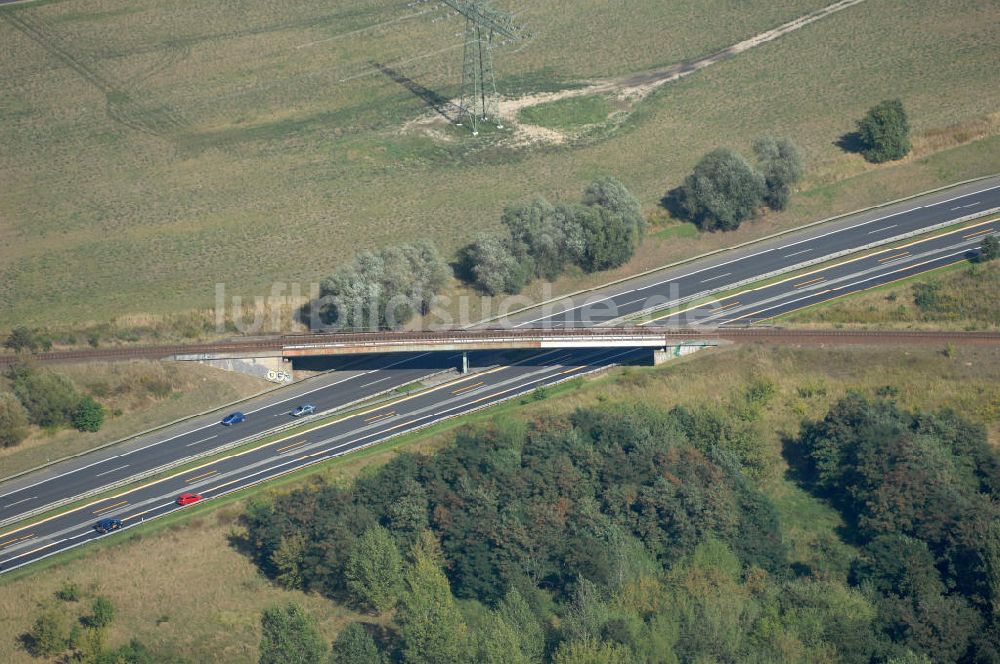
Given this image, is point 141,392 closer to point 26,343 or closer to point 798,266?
point 26,343

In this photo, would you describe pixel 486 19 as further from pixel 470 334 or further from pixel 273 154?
pixel 470 334

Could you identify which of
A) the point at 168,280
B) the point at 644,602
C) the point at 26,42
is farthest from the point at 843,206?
the point at 26,42

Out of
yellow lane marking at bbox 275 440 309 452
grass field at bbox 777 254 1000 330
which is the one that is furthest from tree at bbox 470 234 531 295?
yellow lane marking at bbox 275 440 309 452

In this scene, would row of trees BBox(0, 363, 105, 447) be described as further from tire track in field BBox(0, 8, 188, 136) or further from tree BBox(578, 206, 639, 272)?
tire track in field BBox(0, 8, 188, 136)

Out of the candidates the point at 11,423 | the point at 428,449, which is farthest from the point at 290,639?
the point at 11,423

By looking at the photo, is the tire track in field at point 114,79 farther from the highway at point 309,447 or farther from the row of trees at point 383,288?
the highway at point 309,447

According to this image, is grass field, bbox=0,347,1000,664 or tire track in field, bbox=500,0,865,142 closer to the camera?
grass field, bbox=0,347,1000,664
